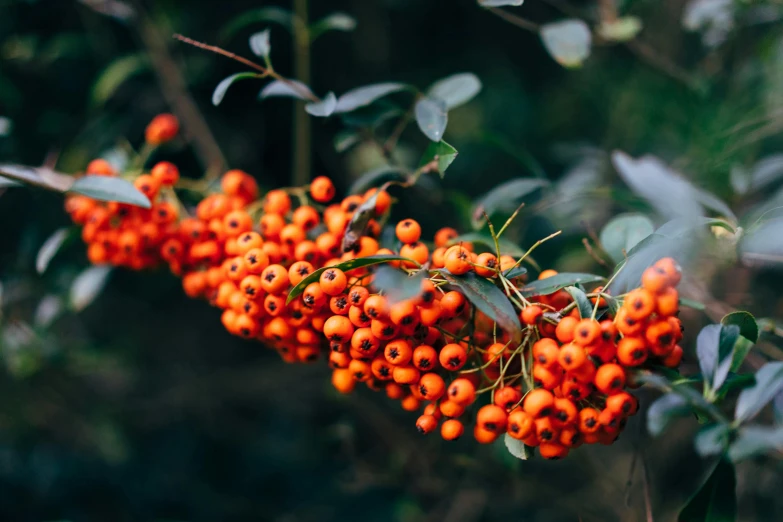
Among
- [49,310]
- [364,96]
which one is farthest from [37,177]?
[364,96]

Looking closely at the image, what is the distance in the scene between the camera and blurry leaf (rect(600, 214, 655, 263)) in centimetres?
148

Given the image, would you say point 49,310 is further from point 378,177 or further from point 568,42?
point 568,42

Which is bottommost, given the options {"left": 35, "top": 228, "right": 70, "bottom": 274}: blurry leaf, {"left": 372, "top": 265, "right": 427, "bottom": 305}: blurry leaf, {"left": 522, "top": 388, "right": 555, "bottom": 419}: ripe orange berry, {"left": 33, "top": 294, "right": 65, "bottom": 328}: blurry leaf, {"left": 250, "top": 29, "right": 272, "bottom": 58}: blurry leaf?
{"left": 33, "top": 294, "right": 65, "bottom": 328}: blurry leaf

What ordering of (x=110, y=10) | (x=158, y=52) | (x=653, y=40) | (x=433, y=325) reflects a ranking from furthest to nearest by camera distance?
(x=653, y=40), (x=158, y=52), (x=110, y=10), (x=433, y=325)

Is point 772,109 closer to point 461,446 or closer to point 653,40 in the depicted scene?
point 653,40

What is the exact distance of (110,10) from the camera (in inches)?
87.8

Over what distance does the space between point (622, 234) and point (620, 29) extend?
3.01ft

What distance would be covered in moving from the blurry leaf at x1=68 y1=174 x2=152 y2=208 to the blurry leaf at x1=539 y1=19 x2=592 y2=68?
127 centimetres

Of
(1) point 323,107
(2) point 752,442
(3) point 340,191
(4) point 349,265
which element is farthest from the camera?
(3) point 340,191

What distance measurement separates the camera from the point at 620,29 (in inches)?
78.6

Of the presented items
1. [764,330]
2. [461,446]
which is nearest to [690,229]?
[764,330]

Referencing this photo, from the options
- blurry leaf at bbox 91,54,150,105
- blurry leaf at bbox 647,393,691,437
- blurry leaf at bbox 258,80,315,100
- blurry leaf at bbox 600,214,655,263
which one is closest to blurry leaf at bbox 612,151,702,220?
blurry leaf at bbox 600,214,655,263

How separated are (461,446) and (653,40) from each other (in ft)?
7.85

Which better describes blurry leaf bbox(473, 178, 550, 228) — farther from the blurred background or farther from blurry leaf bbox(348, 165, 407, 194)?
blurry leaf bbox(348, 165, 407, 194)
